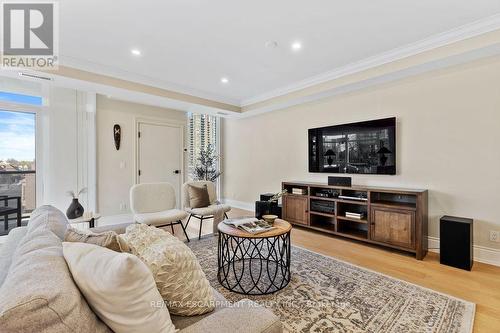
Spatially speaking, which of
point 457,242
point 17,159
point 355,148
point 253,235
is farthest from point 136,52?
point 457,242

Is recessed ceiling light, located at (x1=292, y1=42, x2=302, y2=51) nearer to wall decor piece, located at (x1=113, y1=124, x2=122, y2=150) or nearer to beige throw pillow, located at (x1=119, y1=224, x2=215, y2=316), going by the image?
beige throw pillow, located at (x1=119, y1=224, x2=215, y2=316)

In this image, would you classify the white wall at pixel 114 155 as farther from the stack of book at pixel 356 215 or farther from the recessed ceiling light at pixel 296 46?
the stack of book at pixel 356 215

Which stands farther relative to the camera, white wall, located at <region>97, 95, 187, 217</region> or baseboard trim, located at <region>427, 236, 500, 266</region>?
white wall, located at <region>97, 95, 187, 217</region>

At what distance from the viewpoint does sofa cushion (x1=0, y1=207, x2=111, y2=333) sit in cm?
60

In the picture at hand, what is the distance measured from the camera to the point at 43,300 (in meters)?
0.64

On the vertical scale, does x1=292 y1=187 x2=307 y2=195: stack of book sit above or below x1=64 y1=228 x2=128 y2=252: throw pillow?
below

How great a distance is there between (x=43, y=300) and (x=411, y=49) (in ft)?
12.3

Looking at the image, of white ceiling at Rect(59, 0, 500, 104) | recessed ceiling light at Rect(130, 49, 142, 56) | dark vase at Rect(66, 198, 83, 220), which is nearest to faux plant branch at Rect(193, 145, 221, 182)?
white ceiling at Rect(59, 0, 500, 104)

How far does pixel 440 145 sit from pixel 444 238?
114 cm

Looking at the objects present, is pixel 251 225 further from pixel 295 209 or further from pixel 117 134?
pixel 117 134

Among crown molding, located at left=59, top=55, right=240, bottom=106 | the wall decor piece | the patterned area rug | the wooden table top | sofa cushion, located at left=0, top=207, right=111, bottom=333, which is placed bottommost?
the patterned area rug

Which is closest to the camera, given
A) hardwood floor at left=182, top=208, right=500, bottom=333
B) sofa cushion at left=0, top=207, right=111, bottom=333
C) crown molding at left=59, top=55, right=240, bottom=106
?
sofa cushion at left=0, top=207, right=111, bottom=333

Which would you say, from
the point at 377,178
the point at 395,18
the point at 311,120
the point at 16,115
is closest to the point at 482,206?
the point at 377,178

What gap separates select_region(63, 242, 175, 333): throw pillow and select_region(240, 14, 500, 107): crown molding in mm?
3505
